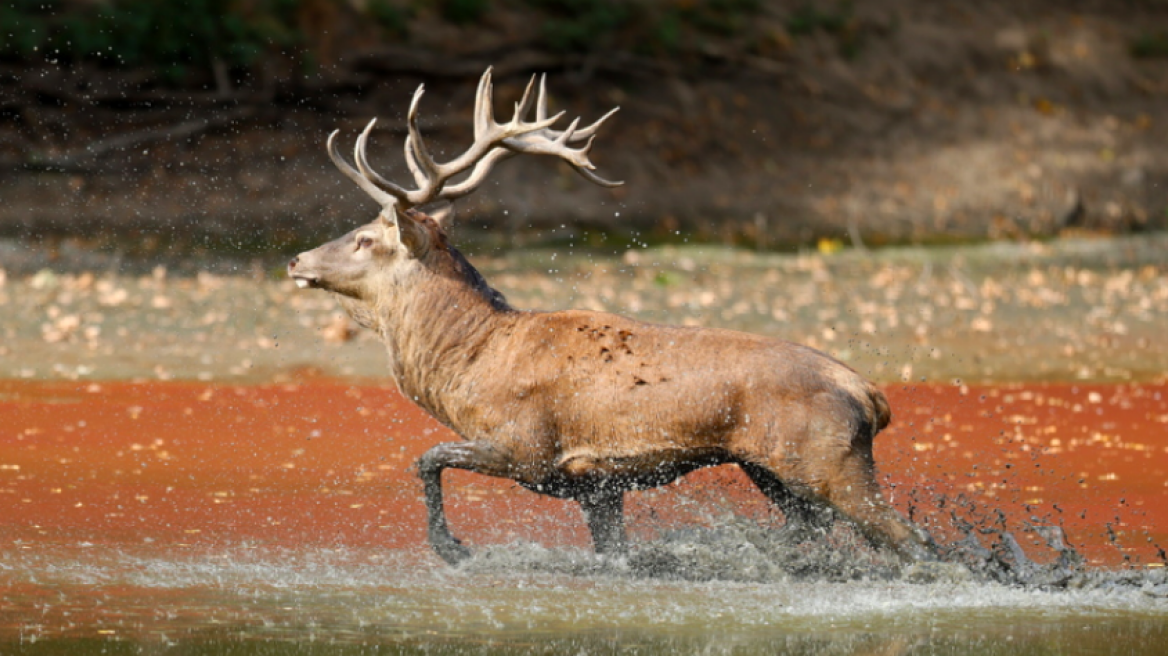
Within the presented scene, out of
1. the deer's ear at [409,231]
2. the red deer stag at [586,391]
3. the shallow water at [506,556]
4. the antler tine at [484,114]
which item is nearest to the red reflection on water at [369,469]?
the shallow water at [506,556]

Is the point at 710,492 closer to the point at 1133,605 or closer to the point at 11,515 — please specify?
the point at 1133,605

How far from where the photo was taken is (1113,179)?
67.7ft

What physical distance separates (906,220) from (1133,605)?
503 inches

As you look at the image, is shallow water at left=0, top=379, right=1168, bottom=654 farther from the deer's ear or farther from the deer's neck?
the deer's ear

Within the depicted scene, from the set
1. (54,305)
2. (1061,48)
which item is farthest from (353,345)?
(1061,48)

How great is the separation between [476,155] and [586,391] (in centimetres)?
141

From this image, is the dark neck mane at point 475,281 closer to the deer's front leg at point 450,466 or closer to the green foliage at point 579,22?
the deer's front leg at point 450,466

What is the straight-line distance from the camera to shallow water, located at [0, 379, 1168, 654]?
6.33 meters

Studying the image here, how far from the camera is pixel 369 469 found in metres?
9.48

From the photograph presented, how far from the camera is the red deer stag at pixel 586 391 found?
7.03m

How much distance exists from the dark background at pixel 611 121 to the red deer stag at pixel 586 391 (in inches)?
342

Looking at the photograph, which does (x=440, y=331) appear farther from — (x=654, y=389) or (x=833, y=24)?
(x=833, y=24)

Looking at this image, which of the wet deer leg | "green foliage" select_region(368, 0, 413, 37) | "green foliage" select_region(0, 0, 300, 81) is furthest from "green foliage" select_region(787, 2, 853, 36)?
the wet deer leg

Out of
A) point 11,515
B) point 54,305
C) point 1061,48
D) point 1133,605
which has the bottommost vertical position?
point 1133,605
